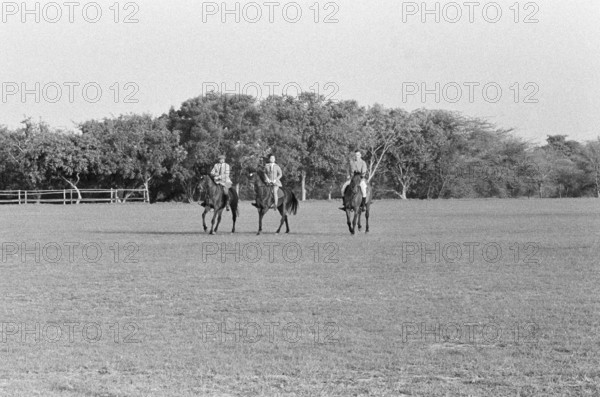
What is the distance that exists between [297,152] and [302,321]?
5577 centimetres

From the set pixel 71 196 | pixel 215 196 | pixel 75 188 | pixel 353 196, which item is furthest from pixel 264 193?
pixel 75 188

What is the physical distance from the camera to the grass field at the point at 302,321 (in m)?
7.11

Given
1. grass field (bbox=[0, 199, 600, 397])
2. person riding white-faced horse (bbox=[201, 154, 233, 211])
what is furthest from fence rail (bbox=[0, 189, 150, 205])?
grass field (bbox=[0, 199, 600, 397])

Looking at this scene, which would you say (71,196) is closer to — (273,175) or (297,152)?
(297,152)

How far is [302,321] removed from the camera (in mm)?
9758

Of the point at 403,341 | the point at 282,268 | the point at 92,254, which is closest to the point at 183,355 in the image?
the point at 403,341

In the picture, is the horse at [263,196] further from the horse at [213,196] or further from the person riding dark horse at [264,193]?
the horse at [213,196]

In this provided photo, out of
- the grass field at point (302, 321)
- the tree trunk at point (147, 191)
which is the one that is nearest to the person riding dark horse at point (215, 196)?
the grass field at point (302, 321)

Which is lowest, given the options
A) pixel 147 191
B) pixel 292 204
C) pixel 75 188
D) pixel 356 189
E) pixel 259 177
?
pixel 292 204

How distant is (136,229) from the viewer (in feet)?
90.5

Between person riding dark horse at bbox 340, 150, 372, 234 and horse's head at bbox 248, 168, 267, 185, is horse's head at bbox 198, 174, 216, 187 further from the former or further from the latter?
person riding dark horse at bbox 340, 150, 372, 234

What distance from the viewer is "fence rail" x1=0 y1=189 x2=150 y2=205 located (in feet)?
198

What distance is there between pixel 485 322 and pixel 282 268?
6.14 metres

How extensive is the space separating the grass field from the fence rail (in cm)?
4294
